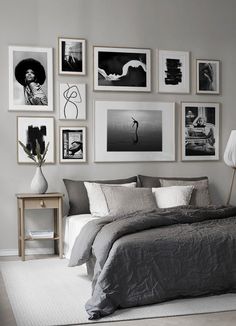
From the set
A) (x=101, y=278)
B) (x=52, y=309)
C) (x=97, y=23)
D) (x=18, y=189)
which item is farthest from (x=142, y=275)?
(x=97, y=23)

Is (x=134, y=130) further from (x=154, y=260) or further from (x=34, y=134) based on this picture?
(x=154, y=260)

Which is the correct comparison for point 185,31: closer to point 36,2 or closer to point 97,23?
point 97,23

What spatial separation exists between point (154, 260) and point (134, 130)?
2725 mm

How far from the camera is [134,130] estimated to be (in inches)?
267

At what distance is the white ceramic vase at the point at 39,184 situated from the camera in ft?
20.1

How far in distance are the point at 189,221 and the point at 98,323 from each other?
Result: 57.3 inches

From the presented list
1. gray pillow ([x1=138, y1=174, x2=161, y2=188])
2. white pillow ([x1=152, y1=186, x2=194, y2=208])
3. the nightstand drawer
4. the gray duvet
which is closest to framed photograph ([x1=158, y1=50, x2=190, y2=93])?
gray pillow ([x1=138, y1=174, x2=161, y2=188])

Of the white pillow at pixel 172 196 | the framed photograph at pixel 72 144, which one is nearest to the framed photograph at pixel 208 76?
the white pillow at pixel 172 196

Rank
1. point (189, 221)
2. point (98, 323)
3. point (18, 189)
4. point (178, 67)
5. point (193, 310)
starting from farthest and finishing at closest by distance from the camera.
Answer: point (178, 67) < point (18, 189) < point (189, 221) < point (193, 310) < point (98, 323)

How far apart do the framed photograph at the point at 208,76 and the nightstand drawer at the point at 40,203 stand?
233 centimetres

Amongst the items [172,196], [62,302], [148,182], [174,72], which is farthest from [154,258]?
[174,72]

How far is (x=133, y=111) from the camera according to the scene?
6.77 metres

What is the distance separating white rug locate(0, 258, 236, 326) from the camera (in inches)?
155

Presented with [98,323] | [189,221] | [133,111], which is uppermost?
[133,111]
